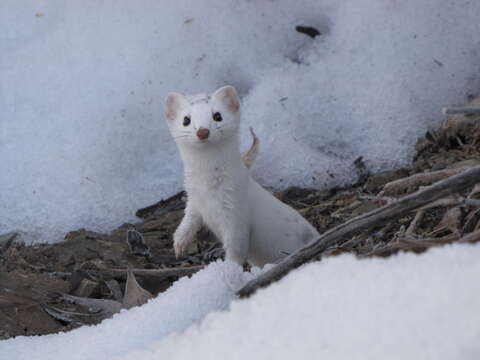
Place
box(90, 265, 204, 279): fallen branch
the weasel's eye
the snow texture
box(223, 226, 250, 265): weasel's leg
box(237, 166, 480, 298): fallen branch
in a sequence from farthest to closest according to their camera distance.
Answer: the snow texture, box(223, 226, 250, 265): weasel's leg, the weasel's eye, box(90, 265, 204, 279): fallen branch, box(237, 166, 480, 298): fallen branch

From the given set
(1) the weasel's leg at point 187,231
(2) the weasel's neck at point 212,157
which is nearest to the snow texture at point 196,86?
(1) the weasel's leg at point 187,231

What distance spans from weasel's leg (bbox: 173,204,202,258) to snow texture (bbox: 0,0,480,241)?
576mm

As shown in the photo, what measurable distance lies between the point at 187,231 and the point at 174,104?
1.72ft

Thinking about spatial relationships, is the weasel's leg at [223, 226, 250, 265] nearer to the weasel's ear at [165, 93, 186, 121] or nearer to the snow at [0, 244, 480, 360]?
the weasel's ear at [165, 93, 186, 121]

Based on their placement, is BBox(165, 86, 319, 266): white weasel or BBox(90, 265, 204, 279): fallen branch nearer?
BBox(90, 265, 204, 279): fallen branch

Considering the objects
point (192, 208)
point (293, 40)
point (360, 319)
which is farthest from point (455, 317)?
point (293, 40)

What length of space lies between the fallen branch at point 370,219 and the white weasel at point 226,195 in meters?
1.35

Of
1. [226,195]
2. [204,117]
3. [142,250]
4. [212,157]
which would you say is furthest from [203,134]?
[142,250]

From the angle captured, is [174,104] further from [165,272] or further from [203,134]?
[165,272]

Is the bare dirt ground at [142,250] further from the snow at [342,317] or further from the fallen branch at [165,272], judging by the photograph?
the snow at [342,317]

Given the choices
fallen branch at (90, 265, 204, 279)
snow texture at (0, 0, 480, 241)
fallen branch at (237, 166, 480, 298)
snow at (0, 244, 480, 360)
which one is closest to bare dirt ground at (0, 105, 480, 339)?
fallen branch at (90, 265, 204, 279)

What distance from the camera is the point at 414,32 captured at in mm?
4180

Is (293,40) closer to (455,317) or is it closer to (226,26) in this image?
(226,26)

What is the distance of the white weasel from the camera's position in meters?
3.12
